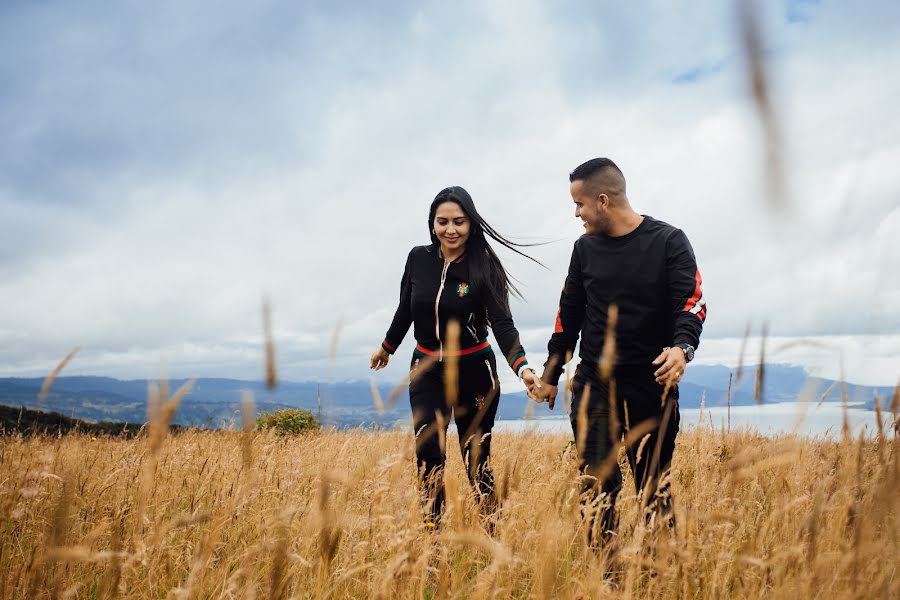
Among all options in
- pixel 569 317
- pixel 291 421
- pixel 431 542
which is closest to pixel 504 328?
pixel 569 317

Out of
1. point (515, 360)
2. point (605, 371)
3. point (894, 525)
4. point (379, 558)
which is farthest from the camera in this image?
point (515, 360)

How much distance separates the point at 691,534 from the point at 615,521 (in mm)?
1161

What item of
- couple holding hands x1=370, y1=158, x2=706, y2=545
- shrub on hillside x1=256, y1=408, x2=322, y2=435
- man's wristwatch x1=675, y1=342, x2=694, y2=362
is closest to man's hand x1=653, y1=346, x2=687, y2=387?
couple holding hands x1=370, y1=158, x2=706, y2=545

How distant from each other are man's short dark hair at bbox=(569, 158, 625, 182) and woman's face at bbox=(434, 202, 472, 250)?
102cm

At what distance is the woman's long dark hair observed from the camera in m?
4.11

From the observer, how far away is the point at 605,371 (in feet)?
5.39

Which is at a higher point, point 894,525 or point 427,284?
point 427,284

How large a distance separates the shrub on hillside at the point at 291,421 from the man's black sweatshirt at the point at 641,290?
894cm

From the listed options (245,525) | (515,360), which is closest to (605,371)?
(515,360)

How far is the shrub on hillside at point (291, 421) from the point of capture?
37.1ft

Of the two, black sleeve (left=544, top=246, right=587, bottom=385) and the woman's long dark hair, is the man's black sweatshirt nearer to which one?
black sleeve (left=544, top=246, right=587, bottom=385)

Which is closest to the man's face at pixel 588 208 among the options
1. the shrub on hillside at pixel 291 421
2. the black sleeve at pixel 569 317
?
the black sleeve at pixel 569 317

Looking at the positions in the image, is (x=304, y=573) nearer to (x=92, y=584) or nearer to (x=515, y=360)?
(x=92, y=584)

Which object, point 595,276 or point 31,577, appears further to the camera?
point 595,276
